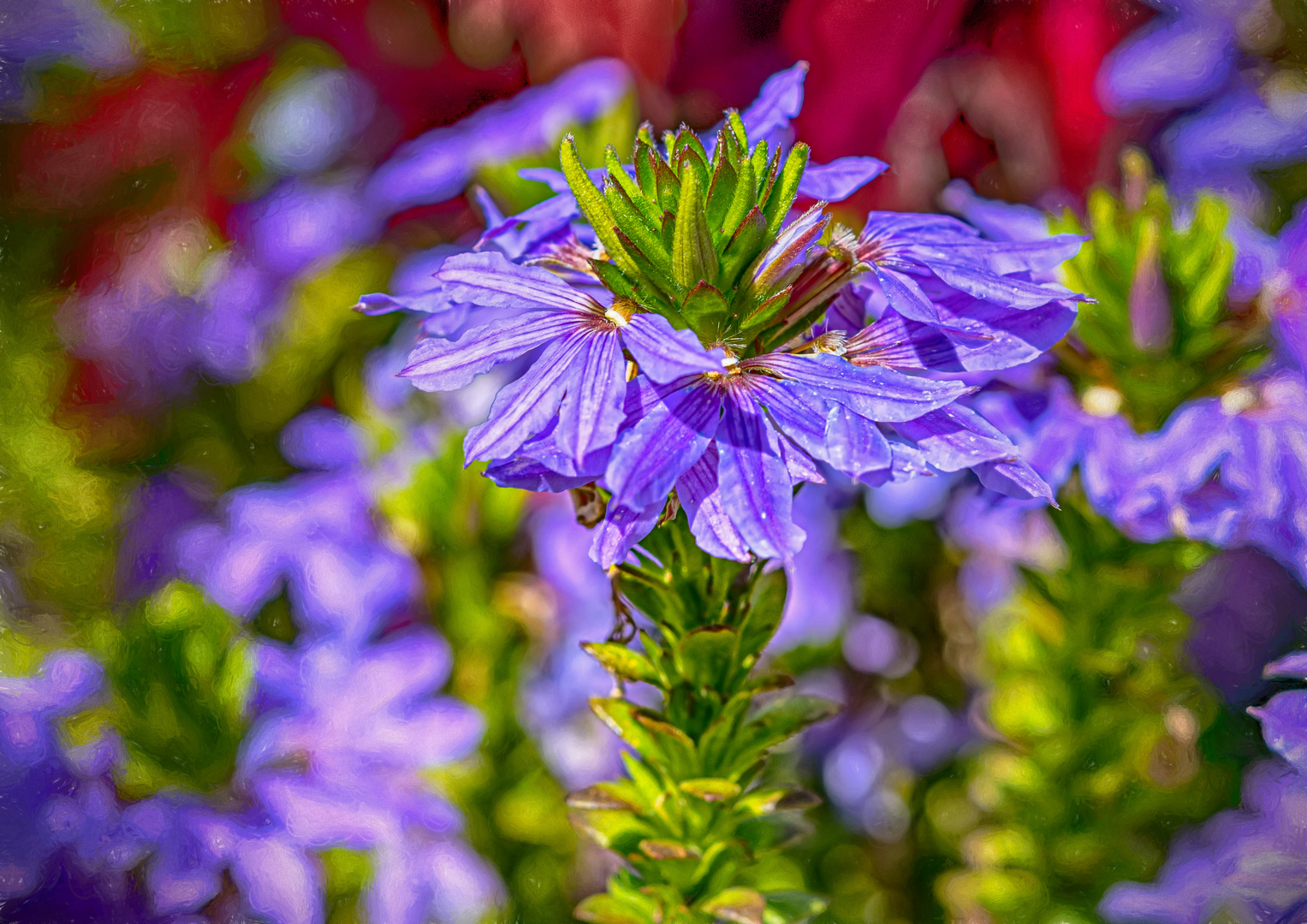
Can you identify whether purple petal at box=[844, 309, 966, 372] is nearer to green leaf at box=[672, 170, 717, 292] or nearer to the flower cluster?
the flower cluster

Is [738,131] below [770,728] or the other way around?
the other way around

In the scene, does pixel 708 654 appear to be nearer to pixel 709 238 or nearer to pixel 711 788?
pixel 711 788

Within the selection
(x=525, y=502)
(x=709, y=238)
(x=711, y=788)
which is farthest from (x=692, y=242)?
(x=525, y=502)

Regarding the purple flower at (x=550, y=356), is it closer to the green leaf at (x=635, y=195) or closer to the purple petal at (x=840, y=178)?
the green leaf at (x=635, y=195)

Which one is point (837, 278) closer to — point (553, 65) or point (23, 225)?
point (553, 65)

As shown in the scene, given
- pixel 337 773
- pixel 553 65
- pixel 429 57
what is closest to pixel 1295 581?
pixel 337 773

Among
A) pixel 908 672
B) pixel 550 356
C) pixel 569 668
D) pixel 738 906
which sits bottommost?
pixel 908 672

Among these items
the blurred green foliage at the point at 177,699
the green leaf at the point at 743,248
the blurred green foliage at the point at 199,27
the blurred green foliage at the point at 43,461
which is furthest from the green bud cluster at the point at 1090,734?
the blurred green foliage at the point at 199,27
